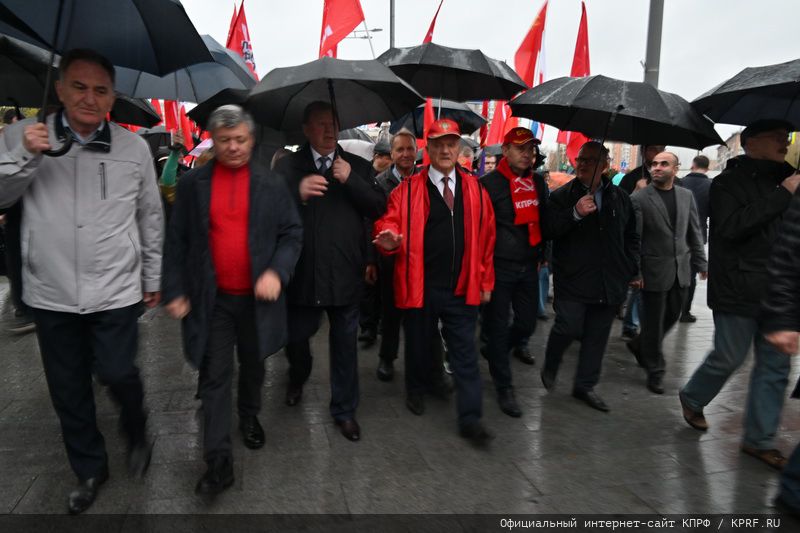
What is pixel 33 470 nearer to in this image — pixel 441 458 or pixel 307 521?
pixel 307 521

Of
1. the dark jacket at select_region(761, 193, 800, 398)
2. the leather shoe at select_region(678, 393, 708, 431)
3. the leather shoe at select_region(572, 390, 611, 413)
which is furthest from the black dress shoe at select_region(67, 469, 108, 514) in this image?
the leather shoe at select_region(678, 393, 708, 431)

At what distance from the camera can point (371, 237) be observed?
14.2ft

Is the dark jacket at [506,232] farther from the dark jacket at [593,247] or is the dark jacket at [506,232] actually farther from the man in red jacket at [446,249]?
the man in red jacket at [446,249]

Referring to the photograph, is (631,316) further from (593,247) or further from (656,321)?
(593,247)

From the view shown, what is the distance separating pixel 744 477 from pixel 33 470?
4037 millimetres

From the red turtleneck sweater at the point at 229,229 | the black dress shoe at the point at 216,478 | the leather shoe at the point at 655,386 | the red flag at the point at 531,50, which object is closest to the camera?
the black dress shoe at the point at 216,478

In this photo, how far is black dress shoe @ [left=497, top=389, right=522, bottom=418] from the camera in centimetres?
427

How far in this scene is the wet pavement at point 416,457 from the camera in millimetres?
3062

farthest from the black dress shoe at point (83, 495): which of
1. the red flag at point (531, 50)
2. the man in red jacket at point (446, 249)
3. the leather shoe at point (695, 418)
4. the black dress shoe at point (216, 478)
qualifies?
the red flag at point (531, 50)

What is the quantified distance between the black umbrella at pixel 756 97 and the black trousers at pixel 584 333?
5.12ft

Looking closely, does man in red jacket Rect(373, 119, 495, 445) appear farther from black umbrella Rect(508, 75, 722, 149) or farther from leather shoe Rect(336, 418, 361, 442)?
black umbrella Rect(508, 75, 722, 149)

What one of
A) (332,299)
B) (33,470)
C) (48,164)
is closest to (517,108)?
(332,299)

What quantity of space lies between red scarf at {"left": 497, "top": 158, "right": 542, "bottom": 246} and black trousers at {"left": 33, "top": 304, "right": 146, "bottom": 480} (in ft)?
8.71

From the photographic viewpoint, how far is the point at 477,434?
12.2 feet
